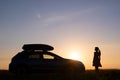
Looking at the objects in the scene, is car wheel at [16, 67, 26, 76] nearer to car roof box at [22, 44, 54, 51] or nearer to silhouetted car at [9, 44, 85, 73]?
silhouetted car at [9, 44, 85, 73]

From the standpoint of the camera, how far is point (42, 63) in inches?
832

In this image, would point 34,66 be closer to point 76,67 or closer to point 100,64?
point 76,67

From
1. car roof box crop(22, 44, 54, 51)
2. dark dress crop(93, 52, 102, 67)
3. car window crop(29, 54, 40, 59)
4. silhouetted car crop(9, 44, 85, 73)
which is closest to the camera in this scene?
silhouetted car crop(9, 44, 85, 73)

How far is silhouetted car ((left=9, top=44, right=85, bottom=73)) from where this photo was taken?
2106cm

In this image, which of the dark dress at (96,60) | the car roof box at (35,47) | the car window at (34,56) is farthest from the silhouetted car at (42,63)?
the dark dress at (96,60)

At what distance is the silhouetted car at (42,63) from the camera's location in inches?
829

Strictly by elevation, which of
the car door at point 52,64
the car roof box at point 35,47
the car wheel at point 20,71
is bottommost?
the car wheel at point 20,71

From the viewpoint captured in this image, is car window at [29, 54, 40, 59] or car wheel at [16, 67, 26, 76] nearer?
Result: car wheel at [16, 67, 26, 76]

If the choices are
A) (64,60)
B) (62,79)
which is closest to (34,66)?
(64,60)

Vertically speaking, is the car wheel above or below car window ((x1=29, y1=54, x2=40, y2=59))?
below

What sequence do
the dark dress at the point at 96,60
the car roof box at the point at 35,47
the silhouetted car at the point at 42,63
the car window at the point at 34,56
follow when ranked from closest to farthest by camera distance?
the silhouetted car at the point at 42,63
the car window at the point at 34,56
the car roof box at the point at 35,47
the dark dress at the point at 96,60

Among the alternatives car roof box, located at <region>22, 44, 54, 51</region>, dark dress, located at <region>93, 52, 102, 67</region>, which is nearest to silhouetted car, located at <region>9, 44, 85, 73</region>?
car roof box, located at <region>22, 44, 54, 51</region>

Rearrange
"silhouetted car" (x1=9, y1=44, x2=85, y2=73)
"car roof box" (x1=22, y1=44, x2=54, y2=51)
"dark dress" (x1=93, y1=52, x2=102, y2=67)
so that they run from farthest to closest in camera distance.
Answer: "dark dress" (x1=93, y1=52, x2=102, y2=67) < "car roof box" (x1=22, y1=44, x2=54, y2=51) < "silhouetted car" (x1=9, y1=44, x2=85, y2=73)

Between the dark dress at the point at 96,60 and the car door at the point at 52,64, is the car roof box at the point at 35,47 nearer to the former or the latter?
the car door at the point at 52,64
